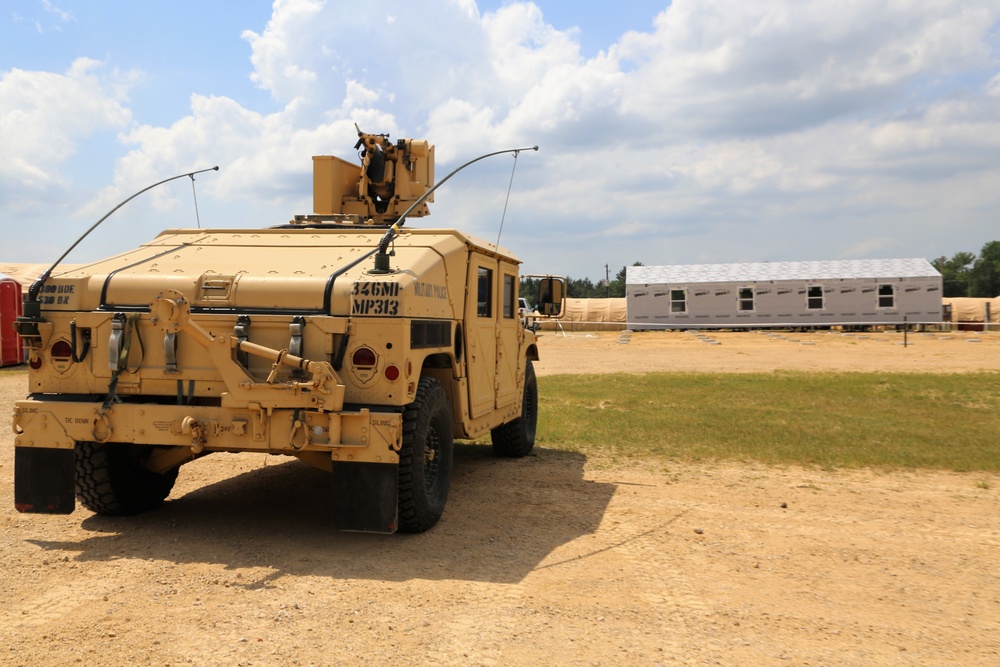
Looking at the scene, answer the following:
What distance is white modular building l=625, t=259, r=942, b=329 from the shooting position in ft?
132

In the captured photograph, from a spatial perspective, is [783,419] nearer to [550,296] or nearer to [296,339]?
[550,296]

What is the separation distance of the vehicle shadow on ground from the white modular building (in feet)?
114

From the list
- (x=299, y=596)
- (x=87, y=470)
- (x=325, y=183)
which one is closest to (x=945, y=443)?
(x=325, y=183)

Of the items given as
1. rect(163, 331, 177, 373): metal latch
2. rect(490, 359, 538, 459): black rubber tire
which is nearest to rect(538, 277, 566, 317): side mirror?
rect(490, 359, 538, 459): black rubber tire

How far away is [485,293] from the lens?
799cm

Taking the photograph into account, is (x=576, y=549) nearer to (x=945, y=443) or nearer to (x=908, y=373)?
(x=945, y=443)

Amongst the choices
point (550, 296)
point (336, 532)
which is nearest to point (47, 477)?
point (336, 532)

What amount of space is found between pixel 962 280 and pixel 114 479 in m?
88.4

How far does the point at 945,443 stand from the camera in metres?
10.7

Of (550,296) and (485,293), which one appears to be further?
(550,296)

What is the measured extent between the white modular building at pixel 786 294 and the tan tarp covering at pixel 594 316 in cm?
168

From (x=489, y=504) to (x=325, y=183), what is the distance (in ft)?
12.4

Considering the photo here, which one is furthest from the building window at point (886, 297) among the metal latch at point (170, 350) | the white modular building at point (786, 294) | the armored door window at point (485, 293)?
the metal latch at point (170, 350)

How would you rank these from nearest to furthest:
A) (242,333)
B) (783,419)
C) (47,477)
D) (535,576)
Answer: (535,576) → (242,333) → (47,477) → (783,419)
